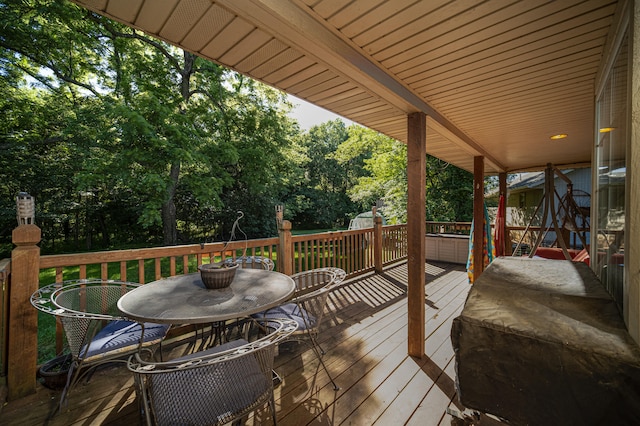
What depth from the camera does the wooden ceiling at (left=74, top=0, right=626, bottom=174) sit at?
57.4 inches

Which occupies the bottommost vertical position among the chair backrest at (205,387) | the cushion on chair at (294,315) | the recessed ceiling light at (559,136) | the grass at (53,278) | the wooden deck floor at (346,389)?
the grass at (53,278)

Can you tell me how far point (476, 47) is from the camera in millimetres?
1807

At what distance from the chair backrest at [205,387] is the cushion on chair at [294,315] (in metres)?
0.85

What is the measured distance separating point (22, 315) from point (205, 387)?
1.86 metres

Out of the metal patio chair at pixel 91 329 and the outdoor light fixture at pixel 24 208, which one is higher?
the outdoor light fixture at pixel 24 208

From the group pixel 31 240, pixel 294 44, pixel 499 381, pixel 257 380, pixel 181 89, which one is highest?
pixel 181 89

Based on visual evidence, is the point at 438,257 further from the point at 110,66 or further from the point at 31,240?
the point at 110,66

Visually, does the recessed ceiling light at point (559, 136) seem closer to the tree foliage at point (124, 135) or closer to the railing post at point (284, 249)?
the railing post at point (284, 249)

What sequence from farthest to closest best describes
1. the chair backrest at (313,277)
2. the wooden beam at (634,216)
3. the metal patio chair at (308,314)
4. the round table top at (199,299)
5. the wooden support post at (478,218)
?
the wooden support post at (478,218) < the chair backrest at (313,277) < the metal patio chair at (308,314) < the round table top at (199,299) < the wooden beam at (634,216)

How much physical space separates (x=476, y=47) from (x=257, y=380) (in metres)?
2.47

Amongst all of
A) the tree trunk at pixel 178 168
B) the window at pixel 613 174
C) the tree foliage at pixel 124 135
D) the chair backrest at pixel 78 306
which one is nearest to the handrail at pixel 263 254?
the chair backrest at pixel 78 306

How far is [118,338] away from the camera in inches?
82.0

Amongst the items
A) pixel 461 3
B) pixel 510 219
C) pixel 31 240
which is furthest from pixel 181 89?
pixel 510 219

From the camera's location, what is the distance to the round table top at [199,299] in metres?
1.67
